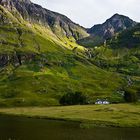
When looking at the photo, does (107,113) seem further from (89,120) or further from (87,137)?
(87,137)

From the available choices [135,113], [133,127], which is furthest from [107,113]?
[133,127]

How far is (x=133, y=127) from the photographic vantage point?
146750 millimetres

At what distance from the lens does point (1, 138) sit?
9138cm

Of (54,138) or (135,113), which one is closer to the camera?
(54,138)

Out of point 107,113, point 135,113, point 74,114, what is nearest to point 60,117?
point 74,114

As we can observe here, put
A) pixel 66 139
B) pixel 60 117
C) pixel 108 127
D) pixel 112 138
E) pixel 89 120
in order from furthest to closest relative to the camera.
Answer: pixel 60 117 → pixel 89 120 → pixel 108 127 → pixel 112 138 → pixel 66 139

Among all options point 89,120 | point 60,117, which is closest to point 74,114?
point 60,117

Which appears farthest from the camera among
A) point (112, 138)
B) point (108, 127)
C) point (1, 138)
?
point (108, 127)

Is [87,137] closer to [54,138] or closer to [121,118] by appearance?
[54,138]

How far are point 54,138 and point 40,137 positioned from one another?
398cm

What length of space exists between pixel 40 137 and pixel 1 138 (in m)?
12.8

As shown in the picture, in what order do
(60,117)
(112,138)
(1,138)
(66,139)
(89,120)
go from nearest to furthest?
1. (1,138)
2. (66,139)
3. (112,138)
4. (89,120)
5. (60,117)

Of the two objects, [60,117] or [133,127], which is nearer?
[133,127]

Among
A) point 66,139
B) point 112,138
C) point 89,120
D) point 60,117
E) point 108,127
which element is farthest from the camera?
point 60,117
